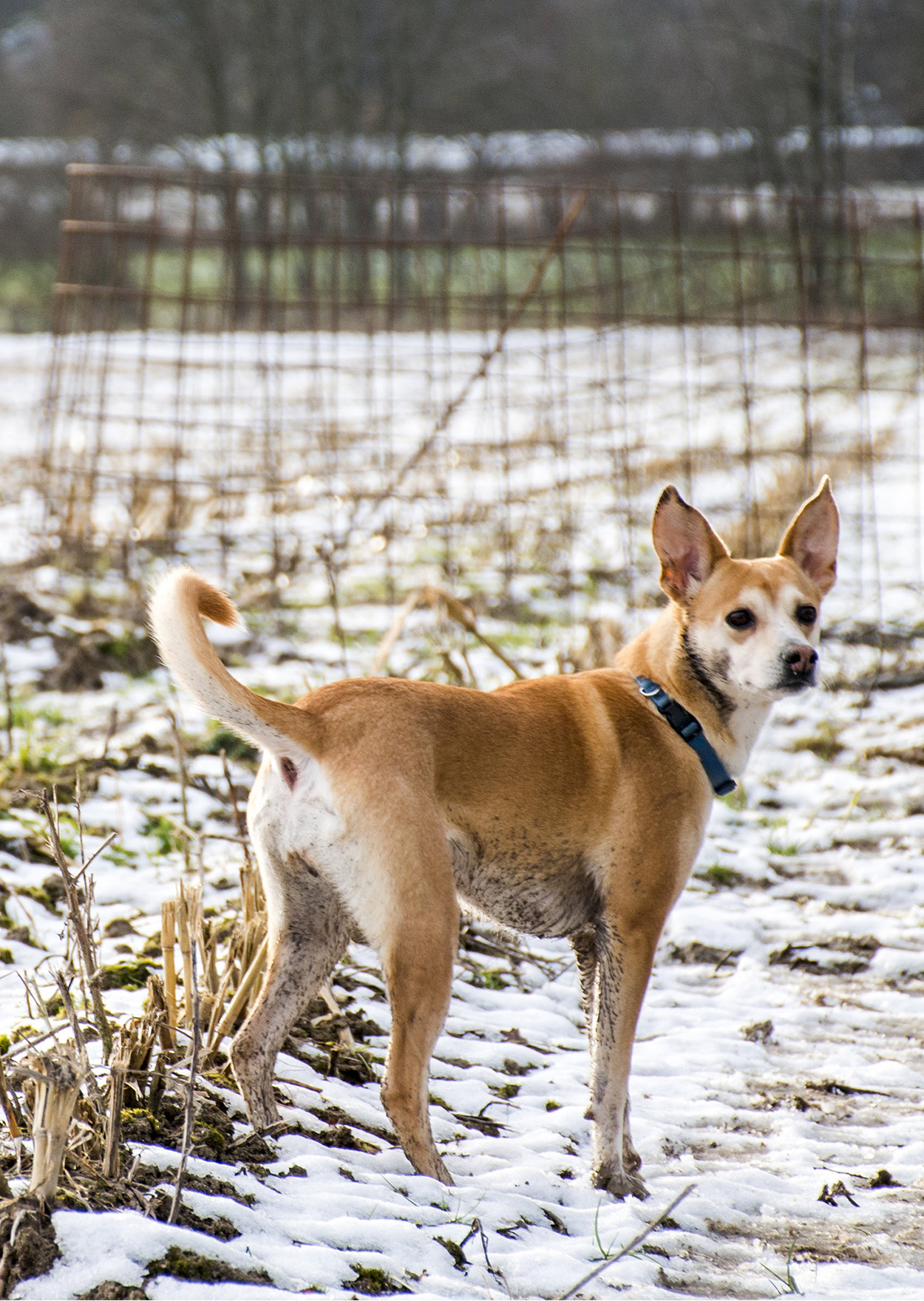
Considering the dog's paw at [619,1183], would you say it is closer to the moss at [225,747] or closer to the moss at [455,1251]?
the moss at [455,1251]

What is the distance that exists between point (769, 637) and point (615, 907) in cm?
74

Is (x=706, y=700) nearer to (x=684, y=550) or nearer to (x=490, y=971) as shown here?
(x=684, y=550)

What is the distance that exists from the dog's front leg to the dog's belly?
0.28ft

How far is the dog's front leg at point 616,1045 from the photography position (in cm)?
266

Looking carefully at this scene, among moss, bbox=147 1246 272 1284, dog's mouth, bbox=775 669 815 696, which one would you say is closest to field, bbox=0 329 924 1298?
moss, bbox=147 1246 272 1284

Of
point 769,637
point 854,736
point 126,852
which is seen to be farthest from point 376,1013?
point 854,736

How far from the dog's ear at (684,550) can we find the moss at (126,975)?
1.70 m

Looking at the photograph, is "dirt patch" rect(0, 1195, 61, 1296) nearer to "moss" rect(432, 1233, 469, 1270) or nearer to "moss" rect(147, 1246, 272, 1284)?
"moss" rect(147, 1246, 272, 1284)

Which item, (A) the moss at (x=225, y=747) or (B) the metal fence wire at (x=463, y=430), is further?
(B) the metal fence wire at (x=463, y=430)

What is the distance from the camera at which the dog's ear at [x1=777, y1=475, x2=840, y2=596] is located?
3.18 meters

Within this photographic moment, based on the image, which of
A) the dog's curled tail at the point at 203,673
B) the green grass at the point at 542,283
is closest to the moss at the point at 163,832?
the dog's curled tail at the point at 203,673

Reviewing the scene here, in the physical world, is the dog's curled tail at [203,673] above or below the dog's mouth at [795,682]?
above

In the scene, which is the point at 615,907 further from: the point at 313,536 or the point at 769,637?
the point at 313,536

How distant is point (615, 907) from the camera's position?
2.73 meters
